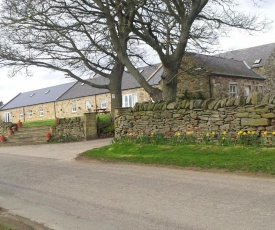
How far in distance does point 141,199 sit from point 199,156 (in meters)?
4.05

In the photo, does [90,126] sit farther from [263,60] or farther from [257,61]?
[263,60]

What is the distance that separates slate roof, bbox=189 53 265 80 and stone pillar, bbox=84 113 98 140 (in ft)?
31.1

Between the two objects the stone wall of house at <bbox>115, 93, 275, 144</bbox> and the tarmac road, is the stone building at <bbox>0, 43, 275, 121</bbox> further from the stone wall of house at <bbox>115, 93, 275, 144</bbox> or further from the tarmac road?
the tarmac road

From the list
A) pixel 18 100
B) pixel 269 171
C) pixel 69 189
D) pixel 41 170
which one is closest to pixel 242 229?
pixel 269 171

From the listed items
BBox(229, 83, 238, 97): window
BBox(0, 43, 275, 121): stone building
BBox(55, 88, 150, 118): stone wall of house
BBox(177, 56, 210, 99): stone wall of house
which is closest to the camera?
BBox(177, 56, 210, 99): stone wall of house

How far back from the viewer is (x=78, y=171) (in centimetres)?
1070

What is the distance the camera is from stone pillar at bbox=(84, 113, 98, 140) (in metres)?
21.7

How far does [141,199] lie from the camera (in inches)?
265

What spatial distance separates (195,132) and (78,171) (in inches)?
187

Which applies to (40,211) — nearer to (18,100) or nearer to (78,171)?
(78,171)

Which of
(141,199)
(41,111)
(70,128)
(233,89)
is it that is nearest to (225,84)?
(233,89)

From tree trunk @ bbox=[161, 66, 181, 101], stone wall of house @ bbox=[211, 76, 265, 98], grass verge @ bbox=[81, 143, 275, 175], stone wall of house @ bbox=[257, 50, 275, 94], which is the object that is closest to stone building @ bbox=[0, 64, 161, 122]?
stone wall of house @ bbox=[211, 76, 265, 98]

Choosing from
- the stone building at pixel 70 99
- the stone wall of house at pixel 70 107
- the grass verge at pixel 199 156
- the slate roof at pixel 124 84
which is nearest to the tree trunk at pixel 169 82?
the grass verge at pixel 199 156

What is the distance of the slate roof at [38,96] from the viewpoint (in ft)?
166
